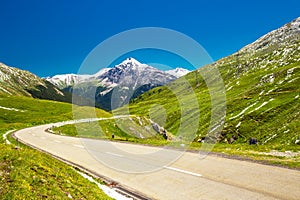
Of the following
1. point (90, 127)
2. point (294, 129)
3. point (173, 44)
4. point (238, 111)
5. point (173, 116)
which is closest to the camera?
point (173, 44)

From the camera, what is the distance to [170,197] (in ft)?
39.2

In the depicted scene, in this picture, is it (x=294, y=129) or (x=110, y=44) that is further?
(x=294, y=129)

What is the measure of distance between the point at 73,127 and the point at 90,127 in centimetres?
427

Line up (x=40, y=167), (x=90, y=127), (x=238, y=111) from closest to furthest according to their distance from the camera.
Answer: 1. (x=40, y=167)
2. (x=90, y=127)
3. (x=238, y=111)

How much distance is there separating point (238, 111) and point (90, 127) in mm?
53642

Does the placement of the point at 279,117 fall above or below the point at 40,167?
above

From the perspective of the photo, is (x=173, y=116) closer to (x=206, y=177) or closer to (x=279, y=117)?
(x=279, y=117)

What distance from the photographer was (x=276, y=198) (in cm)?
1076

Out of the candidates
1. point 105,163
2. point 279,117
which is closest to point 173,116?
point 279,117

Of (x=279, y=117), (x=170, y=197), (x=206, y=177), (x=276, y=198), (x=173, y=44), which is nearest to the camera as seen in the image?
(x=276, y=198)

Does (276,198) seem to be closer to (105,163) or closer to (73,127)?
(105,163)

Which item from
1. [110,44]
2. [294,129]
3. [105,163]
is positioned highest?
[110,44]

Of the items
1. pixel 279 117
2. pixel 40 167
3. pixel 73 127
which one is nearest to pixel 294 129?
pixel 279 117

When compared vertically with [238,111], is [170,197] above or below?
below
